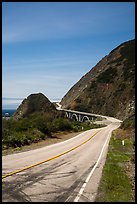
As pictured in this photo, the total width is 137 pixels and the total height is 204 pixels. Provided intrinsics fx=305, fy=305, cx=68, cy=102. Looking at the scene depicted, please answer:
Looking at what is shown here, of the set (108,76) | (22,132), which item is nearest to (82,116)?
(108,76)

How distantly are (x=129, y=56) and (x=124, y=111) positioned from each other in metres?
41.2

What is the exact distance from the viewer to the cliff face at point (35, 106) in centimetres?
6388

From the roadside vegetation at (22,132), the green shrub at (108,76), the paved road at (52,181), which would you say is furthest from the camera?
the green shrub at (108,76)

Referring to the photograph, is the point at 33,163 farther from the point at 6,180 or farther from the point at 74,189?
the point at 74,189

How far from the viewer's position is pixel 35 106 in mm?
66062

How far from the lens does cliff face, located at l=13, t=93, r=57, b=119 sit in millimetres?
63884

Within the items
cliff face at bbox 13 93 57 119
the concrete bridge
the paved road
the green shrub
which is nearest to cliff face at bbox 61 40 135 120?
the green shrub

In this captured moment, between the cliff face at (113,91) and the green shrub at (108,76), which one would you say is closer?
the cliff face at (113,91)

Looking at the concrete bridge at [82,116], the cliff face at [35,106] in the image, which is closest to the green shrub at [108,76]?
the concrete bridge at [82,116]

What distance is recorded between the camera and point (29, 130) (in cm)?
3381

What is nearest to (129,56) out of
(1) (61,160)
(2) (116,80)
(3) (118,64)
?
(3) (118,64)

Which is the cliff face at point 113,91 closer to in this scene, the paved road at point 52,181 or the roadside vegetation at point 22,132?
the roadside vegetation at point 22,132

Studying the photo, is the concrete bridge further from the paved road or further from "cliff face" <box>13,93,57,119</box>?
the paved road

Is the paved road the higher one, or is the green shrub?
the green shrub
